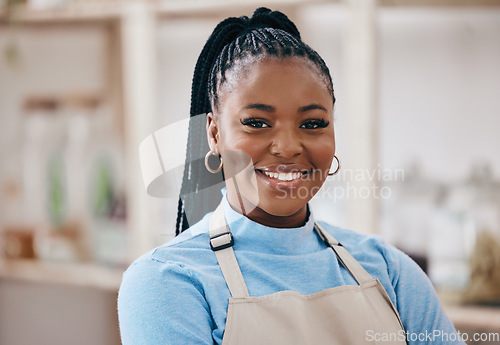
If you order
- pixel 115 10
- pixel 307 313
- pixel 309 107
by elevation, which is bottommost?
pixel 307 313

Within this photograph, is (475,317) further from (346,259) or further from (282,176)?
(282,176)

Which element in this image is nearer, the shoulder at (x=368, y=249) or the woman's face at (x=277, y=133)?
the woman's face at (x=277, y=133)

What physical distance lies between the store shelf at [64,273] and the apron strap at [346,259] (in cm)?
84

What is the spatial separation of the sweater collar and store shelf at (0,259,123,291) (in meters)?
0.84

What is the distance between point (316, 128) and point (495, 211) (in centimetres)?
64

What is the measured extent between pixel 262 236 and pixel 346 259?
11 centimetres

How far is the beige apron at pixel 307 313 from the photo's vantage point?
25.9 inches

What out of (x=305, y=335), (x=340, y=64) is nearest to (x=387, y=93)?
(x=340, y=64)

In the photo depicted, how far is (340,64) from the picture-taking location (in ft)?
4.47

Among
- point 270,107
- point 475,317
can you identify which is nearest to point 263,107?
point 270,107

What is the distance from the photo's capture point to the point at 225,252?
2.32ft

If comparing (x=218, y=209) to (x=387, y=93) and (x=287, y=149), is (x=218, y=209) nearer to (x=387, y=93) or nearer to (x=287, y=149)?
(x=287, y=149)

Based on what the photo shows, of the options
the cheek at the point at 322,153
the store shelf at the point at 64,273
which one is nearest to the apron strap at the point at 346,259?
the cheek at the point at 322,153

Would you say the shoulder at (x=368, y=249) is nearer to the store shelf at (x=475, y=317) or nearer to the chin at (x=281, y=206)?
the chin at (x=281, y=206)
